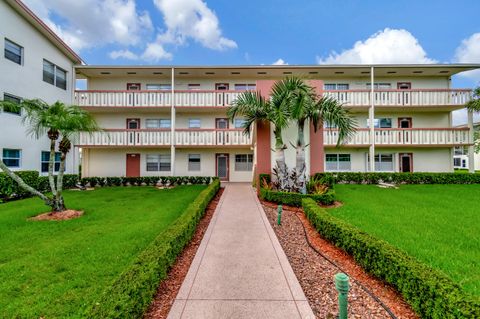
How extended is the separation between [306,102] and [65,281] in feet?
32.8

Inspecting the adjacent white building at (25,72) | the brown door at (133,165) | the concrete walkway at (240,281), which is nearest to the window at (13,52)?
the adjacent white building at (25,72)

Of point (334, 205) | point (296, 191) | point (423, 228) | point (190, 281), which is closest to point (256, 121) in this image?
point (296, 191)

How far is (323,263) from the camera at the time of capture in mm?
5031

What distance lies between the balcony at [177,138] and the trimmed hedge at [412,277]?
13392 millimetres

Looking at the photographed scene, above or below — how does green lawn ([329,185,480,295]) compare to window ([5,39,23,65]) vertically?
below

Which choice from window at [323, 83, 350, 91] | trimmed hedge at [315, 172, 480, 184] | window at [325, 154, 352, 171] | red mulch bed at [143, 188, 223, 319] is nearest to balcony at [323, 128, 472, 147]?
window at [325, 154, 352, 171]

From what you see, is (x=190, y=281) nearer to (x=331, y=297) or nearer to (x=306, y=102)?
(x=331, y=297)

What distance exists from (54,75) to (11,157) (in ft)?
21.9

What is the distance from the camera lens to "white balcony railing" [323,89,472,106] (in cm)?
1766

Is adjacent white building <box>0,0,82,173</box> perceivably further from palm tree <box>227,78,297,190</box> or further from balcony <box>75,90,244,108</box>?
palm tree <box>227,78,297,190</box>

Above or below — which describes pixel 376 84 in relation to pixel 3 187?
above

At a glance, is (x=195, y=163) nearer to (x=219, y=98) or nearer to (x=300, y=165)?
(x=219, y=98)

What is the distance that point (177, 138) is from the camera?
18266 millimetres

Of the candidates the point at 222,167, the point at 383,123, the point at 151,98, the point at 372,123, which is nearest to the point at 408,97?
the point at 383,123
